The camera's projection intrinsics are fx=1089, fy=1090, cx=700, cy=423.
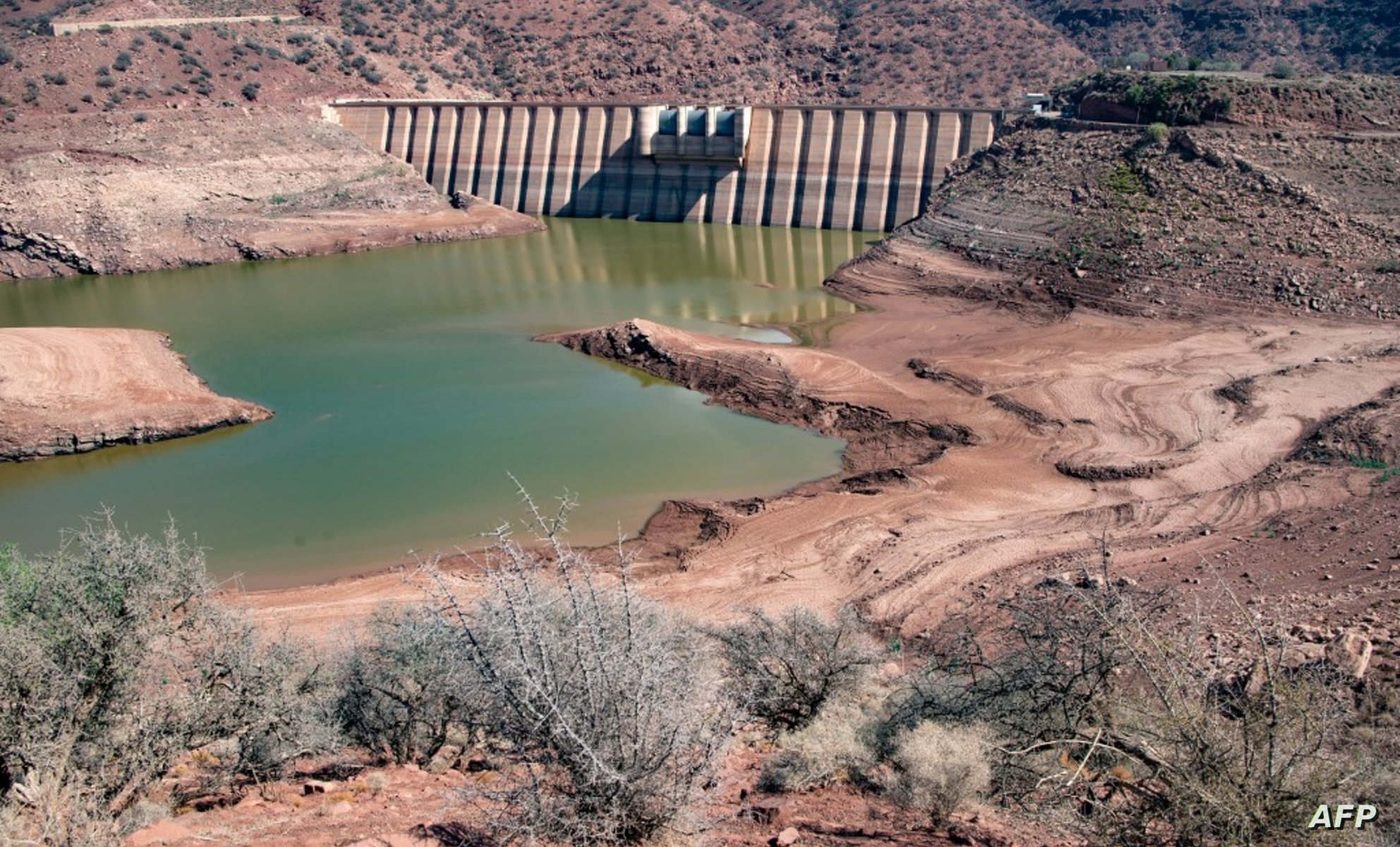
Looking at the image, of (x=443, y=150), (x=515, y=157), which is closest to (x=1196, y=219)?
(x=515, y=157)

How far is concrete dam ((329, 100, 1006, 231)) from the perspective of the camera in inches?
2029

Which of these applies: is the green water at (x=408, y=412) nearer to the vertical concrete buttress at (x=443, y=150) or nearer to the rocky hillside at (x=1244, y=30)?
the vertical concrete buttress at (x=443, y=150)

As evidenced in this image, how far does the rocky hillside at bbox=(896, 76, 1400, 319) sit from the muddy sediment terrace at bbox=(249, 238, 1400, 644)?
4.84 ft

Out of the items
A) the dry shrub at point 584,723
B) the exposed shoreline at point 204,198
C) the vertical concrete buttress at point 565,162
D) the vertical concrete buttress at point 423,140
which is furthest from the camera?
the vertical concrete buttress at point 423,140

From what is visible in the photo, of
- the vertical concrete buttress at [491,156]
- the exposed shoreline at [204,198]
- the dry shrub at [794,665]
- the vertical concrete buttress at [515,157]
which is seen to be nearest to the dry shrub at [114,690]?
the dry shrub at [794,665]

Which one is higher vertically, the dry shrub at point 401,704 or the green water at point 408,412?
the dry shrub at point 401,704

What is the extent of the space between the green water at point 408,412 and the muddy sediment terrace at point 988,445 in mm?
1436

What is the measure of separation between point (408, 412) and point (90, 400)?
786cm

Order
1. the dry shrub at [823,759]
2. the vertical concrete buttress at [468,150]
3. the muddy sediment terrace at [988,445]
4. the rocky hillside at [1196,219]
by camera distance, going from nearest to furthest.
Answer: the dry shrub at [823,759], the muddy sediment terrace at [988,445], the rocky hillside at [1196,219], the vertical concrete buttress at [468,150]

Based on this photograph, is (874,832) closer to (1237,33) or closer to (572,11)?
(572,11)

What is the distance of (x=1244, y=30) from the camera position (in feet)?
248

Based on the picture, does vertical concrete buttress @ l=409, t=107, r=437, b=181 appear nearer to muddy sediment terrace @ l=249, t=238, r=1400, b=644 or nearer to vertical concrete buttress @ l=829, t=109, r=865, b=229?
vertical concrete buttress @ l=829, t=109, r=865, b=229

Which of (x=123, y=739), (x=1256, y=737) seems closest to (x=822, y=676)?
(x=1256, y=737)

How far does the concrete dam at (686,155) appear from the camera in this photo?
51531mm
